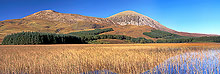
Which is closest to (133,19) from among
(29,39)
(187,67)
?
(29,39)

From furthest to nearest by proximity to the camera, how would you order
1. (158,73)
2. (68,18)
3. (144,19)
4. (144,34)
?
1. (144,19)
2. (68,18)
3. (144,34)
4. (158,73)

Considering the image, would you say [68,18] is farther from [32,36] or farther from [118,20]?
[32,36]

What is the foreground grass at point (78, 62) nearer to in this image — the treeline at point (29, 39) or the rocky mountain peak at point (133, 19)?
the treeline at point (29, 39)

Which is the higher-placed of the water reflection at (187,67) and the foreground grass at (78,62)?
the foreground grass at (78,62)

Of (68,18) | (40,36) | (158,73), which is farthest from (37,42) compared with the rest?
(68,18)

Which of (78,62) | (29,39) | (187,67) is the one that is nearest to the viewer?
(187,67)

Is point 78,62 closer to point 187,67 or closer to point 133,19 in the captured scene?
point 187,67

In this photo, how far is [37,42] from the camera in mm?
33812

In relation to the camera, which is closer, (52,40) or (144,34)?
(52,40)

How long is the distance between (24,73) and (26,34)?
3193cm

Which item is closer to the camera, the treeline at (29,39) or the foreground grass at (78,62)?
the foreground grass at (78,62)

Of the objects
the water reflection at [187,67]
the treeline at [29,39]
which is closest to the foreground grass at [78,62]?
the water reflection at [187,67]

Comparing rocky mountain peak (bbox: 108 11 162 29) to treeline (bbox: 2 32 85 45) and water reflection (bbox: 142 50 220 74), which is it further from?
water reflection (bbox: 142 50 220 74)

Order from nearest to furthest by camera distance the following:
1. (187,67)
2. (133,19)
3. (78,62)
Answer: (187,67)
(78,62)
(133,19)
